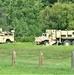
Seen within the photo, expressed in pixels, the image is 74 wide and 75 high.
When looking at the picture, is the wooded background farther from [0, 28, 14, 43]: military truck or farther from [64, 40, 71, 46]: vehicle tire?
[64, 40, 71, 46]: vehicle tire

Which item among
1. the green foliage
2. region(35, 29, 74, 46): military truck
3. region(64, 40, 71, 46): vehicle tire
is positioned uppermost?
the green foliage

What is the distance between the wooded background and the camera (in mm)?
61969

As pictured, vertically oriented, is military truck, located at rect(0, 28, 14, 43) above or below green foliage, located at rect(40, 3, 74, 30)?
below

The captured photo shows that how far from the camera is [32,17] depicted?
225 feet

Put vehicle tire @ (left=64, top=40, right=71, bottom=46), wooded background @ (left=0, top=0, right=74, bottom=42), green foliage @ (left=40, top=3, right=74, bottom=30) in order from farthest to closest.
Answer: wooded background @ (left=0, top=0, right=74, bottom=42) → green foliage @ (left=40, top=3, right=74, bottom=30) → vehicle tire @ (left=64, top=40, right=71, bottom=46)

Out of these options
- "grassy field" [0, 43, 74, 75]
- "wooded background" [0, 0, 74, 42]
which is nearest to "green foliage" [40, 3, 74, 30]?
"wooded background" [0, 0, 74, 42]

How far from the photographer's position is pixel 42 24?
64.5 m

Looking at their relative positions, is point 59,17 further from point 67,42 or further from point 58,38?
point 67,42

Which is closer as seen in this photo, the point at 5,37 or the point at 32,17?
the point at 5,37

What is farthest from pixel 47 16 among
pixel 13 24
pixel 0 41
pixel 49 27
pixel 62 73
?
pixel 62 73

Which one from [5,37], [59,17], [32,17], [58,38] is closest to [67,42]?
[58,38]

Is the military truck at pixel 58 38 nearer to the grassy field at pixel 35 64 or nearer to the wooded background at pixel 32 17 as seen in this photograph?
the wooded background at pixel 32 17

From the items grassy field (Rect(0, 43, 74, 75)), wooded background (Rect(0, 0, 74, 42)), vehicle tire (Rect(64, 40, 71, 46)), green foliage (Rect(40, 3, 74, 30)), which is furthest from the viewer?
wooded background (Rect(0, 0, 74, 42))

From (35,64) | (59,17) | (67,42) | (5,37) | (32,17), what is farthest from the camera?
(32,17)
